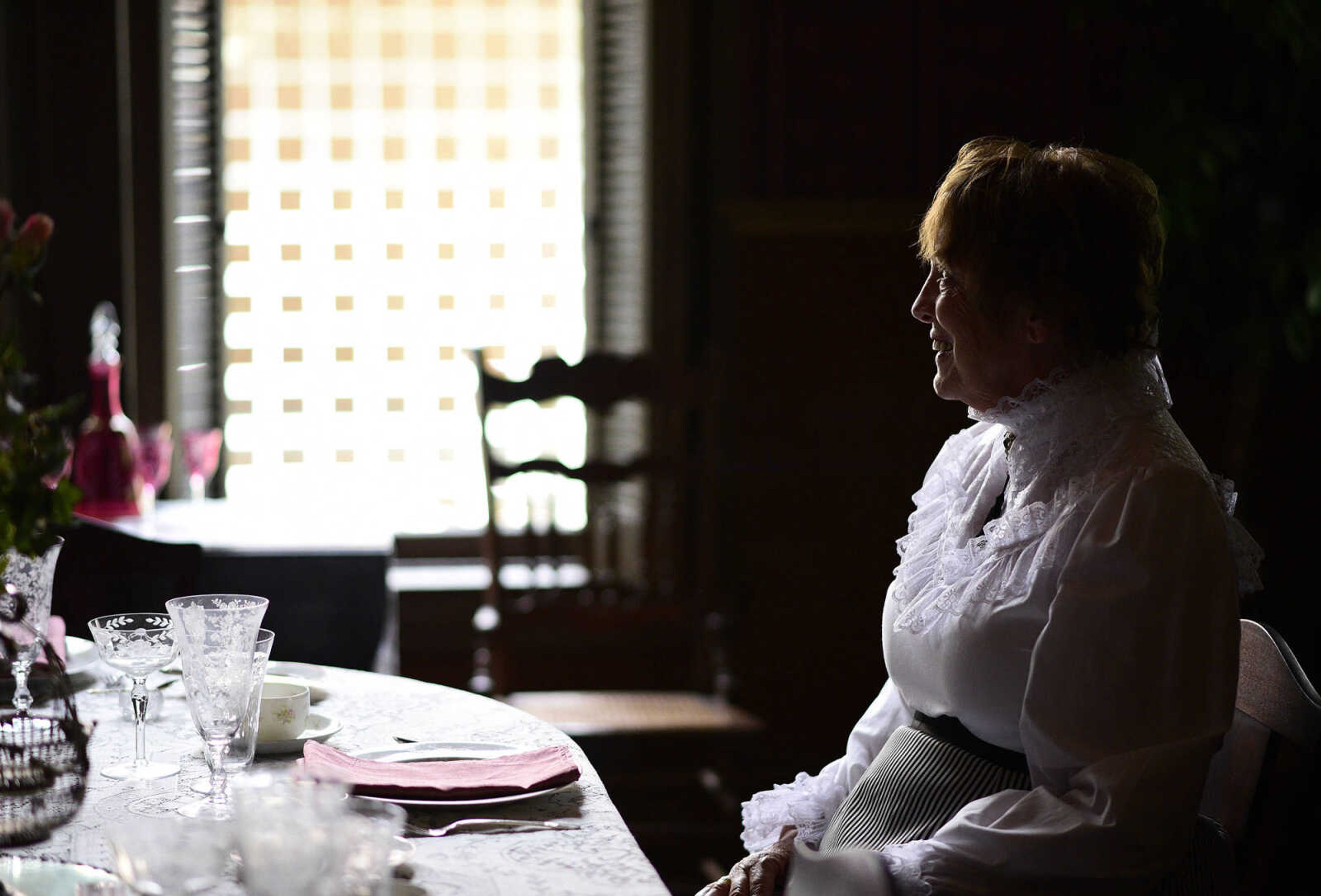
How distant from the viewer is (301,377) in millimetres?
3432

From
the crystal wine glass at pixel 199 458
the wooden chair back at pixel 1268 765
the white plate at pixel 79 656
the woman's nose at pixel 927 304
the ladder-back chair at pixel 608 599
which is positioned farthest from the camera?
the crystal wine glass at pixel 199 458

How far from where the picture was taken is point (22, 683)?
1255mm

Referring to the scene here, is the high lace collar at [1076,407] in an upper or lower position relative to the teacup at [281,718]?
upper

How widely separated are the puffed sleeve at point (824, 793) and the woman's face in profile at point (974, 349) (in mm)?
355

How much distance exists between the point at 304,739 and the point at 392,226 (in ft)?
7.47

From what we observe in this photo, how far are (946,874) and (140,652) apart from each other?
2.52 feet

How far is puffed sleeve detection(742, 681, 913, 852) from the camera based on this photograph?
154 centimetres

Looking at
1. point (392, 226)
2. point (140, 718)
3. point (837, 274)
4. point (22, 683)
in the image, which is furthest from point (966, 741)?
point (392, 226)

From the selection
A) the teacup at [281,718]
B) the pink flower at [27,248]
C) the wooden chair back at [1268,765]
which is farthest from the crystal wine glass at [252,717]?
the wooden chair back at [1268,765]

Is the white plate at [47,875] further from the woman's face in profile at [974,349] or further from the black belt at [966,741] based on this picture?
the woman's face in profile at [974,349]

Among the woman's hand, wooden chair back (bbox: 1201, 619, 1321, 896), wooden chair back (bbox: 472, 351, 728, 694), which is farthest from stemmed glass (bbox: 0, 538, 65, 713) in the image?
wooden chair back (bbox: 472, 351, 728, 694)

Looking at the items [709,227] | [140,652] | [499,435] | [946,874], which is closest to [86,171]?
[499,435]

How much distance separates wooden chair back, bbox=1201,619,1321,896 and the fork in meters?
0.64

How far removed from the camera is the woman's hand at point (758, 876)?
4.36 feet
